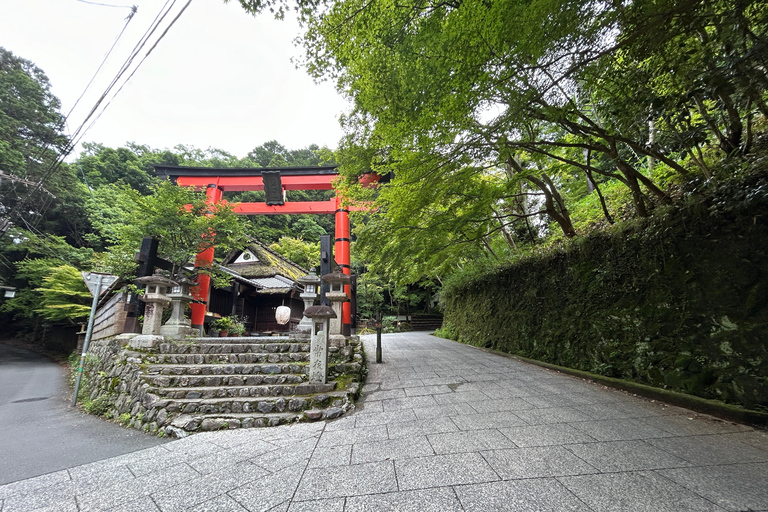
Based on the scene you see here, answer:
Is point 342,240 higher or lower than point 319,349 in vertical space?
higher

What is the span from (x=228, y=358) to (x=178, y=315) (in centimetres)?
226

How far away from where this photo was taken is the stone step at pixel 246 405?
401cm

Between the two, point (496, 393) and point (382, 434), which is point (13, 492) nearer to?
point (382, 434)

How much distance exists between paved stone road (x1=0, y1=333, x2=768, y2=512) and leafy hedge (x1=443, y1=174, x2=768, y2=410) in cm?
52

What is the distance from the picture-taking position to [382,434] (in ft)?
10.1

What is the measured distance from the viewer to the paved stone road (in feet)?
6.20

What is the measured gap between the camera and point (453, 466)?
7.50 feet

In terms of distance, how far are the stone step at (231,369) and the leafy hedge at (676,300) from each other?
479 centimetres

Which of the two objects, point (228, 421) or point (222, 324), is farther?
point (222, 324)

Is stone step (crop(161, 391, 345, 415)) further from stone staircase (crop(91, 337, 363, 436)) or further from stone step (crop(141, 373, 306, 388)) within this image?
stone step (crop(141, 373, 306, 388))

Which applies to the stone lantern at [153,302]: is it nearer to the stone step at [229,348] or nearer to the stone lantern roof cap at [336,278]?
the stone step at [229,348]

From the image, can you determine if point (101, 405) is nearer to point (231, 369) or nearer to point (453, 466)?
point (231, 369)

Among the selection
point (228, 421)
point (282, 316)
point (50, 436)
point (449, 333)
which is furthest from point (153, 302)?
point (449, 333)

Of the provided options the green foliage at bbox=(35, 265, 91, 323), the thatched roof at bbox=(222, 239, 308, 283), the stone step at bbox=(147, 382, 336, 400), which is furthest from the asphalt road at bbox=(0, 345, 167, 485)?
the thatched roof at bbox=(222, 239, 308, 283)
